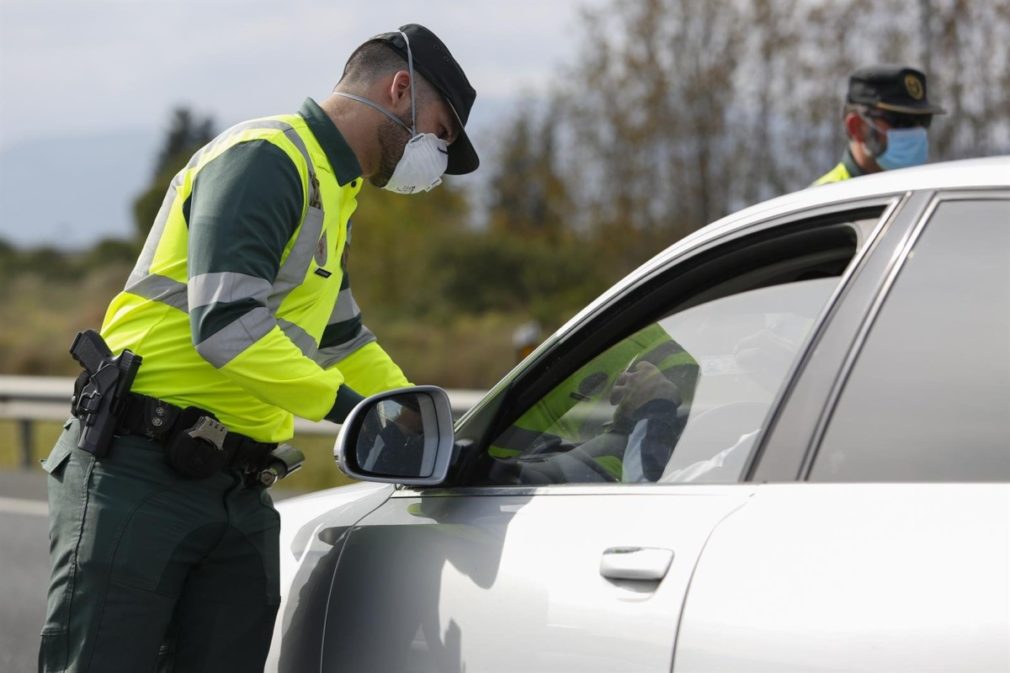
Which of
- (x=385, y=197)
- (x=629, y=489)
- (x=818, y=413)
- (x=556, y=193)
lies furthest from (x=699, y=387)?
(x=385, y=197)

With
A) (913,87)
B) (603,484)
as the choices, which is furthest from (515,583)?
(913,87)

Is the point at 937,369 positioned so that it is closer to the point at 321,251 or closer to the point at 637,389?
the point at 637,389

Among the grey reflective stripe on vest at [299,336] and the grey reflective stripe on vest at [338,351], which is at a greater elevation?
the grey reflective stripe on vest at [299,336]

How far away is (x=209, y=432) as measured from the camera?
9.78 feet

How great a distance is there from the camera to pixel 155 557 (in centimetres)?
289

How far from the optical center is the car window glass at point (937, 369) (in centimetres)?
209

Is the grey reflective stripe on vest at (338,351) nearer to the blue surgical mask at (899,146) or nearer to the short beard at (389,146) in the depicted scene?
the short beard at (389,146)

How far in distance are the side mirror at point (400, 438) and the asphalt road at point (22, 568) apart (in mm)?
3238

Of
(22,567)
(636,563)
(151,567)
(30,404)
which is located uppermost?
(636,563)

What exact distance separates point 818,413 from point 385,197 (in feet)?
104

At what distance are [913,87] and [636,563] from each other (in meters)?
4.17

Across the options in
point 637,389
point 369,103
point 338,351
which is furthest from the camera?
point 338,351

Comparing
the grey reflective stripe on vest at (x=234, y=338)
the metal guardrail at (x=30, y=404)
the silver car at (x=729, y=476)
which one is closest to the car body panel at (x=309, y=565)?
the silver car at (x=729, y=476)

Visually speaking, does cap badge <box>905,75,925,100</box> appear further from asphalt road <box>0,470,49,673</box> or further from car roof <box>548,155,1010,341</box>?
asphalt road <box>0,470,49,673</box>
